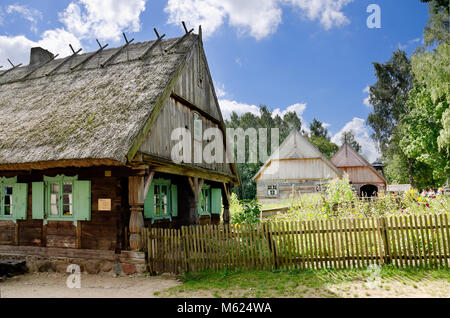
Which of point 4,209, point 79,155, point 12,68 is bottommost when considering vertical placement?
point 4,209

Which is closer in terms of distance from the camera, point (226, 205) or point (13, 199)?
point (13, 199)

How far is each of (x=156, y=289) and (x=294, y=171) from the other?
1924cm

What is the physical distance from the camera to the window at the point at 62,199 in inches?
322

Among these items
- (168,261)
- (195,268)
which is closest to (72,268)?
(168,261)

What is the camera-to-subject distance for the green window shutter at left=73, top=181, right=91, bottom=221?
26.7ft

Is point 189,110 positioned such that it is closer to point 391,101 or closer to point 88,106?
point 88,106

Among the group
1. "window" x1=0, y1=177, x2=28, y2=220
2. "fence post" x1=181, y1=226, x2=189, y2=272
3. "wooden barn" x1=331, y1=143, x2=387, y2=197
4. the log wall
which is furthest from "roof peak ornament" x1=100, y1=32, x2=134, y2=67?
"wooden barn" x1=331, y1=143, x2=387, y2=197

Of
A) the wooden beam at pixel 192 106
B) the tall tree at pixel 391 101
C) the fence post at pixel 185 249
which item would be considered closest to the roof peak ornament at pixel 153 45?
the wooden beam at pixel 192 106

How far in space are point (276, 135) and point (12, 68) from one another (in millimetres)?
32018

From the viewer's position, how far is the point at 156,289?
6.32 meters

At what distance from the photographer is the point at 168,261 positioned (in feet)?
24.1

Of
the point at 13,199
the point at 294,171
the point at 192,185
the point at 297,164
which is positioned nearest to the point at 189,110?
the point at 192,185

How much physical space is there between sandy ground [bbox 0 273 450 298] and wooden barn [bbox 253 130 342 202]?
58.8 feet
